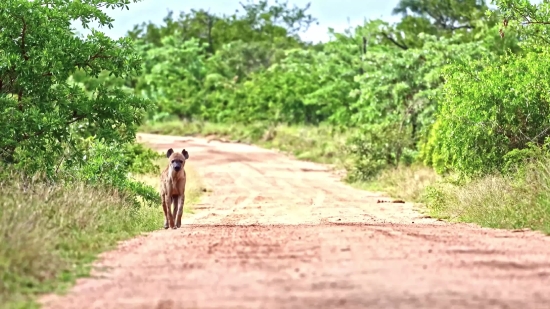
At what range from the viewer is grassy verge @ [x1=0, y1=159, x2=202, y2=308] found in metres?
8.99

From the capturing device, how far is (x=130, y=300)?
8156mm

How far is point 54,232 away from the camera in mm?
11359

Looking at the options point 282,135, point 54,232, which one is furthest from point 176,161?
point 282,135

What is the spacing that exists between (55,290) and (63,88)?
27.4ft

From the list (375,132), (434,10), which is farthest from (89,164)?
(434,10)

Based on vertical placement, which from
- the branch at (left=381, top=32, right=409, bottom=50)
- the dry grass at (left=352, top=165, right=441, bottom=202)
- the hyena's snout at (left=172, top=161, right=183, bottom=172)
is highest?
the branch at (left=381, top=32, right=409, bottom=50)

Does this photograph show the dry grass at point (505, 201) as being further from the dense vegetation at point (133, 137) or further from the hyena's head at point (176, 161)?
the hyena's head at point (176, 161)

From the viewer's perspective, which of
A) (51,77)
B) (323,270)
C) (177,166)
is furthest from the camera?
(51,77)

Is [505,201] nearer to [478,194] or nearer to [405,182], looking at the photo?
[478,194]

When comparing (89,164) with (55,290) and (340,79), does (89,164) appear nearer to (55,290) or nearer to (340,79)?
(55,290)

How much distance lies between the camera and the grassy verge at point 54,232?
899 centimetres

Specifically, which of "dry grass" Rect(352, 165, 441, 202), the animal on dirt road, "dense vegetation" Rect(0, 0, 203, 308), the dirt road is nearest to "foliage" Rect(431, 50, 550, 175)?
"dry grass" Rect(352, 165, 441, 202)

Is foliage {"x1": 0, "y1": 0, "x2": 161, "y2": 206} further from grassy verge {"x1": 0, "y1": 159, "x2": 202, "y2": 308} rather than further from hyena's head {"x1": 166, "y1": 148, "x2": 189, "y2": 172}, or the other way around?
hyena's head {"x1": 166, "y1": 148, "x2": 189, "y2": 172}

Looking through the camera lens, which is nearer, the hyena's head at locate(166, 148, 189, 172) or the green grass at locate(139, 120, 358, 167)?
the hyena's head at locate(166, 148, 189, 172)
